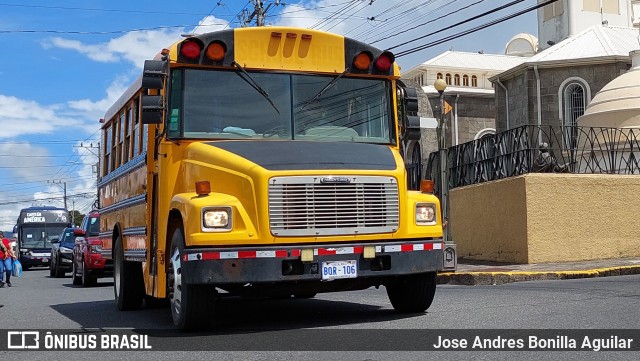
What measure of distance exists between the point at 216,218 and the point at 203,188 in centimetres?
35

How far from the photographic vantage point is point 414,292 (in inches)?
376

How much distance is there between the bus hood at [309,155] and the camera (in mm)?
8406

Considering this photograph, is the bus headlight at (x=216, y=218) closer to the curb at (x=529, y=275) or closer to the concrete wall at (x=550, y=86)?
the curb at (x=529, y=275)

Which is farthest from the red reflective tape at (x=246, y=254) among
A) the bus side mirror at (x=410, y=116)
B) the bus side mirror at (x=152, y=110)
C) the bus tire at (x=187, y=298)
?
the bus side mirror at (x=410, y=116)

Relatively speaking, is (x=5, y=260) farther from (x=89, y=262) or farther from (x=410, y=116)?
(x=410, y=116)

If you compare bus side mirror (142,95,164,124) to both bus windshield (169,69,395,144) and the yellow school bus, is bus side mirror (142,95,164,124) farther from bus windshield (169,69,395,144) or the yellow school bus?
bus windshield (169,69,395,144)

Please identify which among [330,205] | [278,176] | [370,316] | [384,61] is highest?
[384,61]

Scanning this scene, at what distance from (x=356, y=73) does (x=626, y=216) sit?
42.4ft

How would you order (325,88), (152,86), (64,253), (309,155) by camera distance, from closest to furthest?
1. (309,155)
2. (152,86)
3. (325,88)
4. (64,253)

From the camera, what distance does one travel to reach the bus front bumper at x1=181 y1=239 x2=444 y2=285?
8.07 meters

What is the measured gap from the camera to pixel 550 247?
19.6 m

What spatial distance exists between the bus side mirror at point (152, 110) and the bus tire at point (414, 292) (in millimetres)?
3051

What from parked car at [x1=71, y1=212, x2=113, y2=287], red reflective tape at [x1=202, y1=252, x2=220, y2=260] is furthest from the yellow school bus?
parked car at [x1=71, y1=212, x2=113, y2=287]

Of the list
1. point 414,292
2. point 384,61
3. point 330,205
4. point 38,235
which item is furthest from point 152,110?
point 38,235
